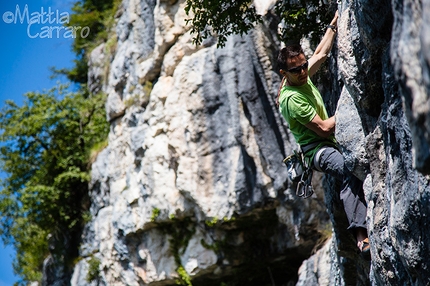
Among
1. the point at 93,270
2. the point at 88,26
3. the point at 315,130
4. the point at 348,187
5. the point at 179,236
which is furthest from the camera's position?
the point at 88,26

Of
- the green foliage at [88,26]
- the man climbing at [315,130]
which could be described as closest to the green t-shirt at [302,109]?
the man climbing at [315,130]

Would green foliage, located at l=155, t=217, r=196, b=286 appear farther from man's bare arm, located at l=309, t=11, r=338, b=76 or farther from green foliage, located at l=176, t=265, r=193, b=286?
man's bare arm, located at l=309, t=11, r=338, b=76

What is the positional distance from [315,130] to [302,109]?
0.90 feet

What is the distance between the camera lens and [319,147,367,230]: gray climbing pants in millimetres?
5898

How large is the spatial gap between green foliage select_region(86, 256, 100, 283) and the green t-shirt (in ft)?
37.0

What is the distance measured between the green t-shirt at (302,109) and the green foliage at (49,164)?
41.9 feet

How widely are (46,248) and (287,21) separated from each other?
1466 centimetres

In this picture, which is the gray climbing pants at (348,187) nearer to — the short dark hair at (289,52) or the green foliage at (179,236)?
the short dark hair at (289,52)

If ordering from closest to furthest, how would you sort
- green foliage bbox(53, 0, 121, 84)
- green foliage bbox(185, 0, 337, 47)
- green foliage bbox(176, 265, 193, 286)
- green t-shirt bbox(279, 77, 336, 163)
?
green t-shirt bbox(279, 77, 336, 163) < green foliage bbox(185, 0, 337, 47) < green foliage bbox(176, 265, 193, 286) < green foliage bbox(53, 0, 121, 84)

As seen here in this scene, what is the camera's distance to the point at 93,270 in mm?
16344

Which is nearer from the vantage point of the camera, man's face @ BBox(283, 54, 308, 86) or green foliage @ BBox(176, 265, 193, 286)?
man's face @ BBox(283, 54, 308, 86)

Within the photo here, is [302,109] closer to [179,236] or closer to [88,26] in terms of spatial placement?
[179,236]

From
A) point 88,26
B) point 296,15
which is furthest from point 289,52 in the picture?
point 88,26

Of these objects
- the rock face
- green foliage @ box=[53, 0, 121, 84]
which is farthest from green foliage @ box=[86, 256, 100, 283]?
green foliage @ box=[53, 0, 121, 84]
